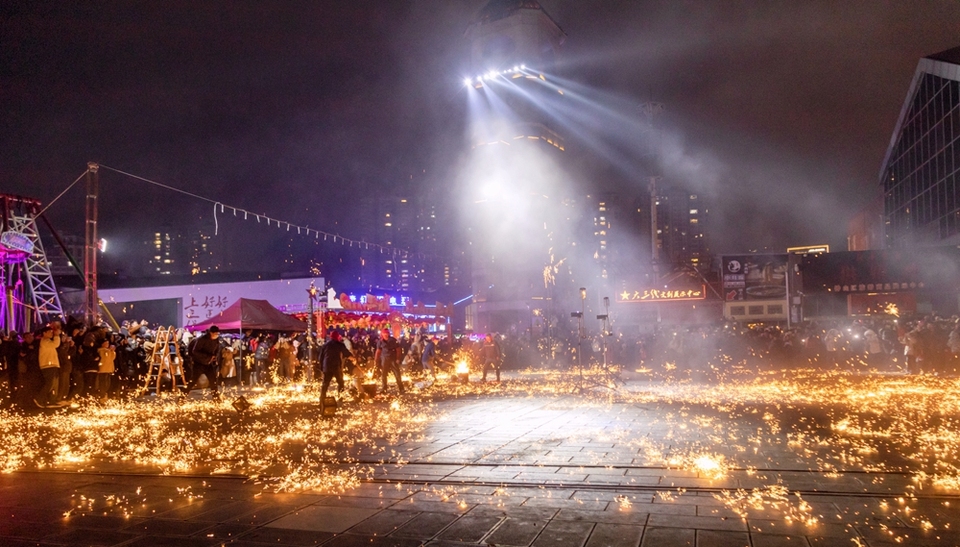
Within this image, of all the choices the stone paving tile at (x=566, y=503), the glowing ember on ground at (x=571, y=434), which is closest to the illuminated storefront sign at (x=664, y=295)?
the glowing ember on ground at (x=571, y=434)

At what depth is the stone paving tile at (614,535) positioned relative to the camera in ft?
11.9

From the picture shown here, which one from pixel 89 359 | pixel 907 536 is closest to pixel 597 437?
pixel 907 536

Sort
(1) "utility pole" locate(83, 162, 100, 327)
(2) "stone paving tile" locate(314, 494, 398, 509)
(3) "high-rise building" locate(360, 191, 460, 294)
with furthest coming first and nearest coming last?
(3) "high-rise building" locate(360, 191, 460, 294)
(1) "utility pole" locate(83, 162, 100, 327)
(2) "stone paving tile" locate(314, 494, 398, 509)

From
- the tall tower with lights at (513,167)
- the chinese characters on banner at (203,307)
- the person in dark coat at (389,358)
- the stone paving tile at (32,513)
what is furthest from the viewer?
the tall tower with lights at (513,167)

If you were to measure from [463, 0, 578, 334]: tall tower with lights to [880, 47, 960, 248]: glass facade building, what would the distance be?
23113 mm

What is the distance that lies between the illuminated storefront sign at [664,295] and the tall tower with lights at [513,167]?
18102 millimetres

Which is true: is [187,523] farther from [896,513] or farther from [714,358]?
[714,358]

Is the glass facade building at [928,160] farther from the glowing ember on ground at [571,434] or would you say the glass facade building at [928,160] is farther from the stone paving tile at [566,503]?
the stone paving tile at [566,503]

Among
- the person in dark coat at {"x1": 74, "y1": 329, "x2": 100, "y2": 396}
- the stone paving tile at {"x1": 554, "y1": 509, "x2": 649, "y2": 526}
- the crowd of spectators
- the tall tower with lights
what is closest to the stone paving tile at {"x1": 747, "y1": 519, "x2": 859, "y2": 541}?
the stone paving tile at {"x1": 554, "y1": 509, "x2": 649, "y2": 526}

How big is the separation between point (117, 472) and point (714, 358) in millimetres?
22198

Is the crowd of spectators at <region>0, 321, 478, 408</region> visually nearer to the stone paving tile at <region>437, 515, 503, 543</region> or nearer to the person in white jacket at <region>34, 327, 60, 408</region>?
the person in white jacket at <region>34, 327, 60, 408</region>

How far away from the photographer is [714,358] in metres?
24.3

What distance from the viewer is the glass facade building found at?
2945 cm

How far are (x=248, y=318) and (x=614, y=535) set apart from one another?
1656cm
